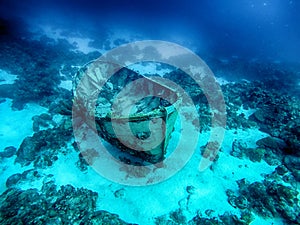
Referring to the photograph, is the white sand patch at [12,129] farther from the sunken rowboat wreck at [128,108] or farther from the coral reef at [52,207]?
the sunken rowboat wreck at [128,108]

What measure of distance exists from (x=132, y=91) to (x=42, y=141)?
11.9 ft

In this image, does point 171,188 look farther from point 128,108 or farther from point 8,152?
point 8,152

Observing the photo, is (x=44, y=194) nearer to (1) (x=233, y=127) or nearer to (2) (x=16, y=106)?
(2) (x=16, y=106)

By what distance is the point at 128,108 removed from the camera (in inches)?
276

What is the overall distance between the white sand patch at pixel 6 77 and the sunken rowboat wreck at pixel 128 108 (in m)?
5.41

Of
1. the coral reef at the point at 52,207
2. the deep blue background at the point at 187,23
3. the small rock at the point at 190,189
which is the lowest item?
the coral reef at the point at 52,207

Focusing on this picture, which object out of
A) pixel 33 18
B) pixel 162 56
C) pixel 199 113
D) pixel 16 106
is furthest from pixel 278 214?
pixel 33 18

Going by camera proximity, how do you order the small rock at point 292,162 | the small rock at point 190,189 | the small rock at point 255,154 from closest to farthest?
1. the small rock at point 190,189
2. the small rock at point 292,162
3. the small rock at point 255,154

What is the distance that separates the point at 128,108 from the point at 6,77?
7.52 m

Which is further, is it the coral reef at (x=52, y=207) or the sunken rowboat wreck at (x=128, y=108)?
the sunken rowboat wreck at (x=128, y=108)

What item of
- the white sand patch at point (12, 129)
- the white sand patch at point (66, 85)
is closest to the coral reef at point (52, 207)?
the white sand patch at point (12, 129)

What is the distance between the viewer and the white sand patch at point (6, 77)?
9280 millimetres

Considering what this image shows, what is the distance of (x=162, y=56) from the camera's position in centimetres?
1570

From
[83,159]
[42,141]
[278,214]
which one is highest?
[42,141]
